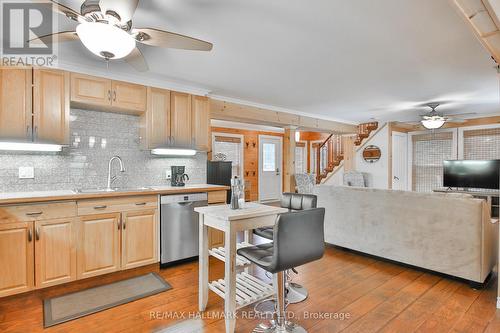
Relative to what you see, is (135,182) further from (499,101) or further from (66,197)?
(499,101)

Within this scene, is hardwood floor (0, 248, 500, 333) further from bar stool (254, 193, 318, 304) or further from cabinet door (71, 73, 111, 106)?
cabinet door (71, 73, 111, 106)

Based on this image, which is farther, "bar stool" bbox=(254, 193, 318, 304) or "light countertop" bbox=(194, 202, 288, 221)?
"bar stool" bbox=(254, 193, 318, 304)

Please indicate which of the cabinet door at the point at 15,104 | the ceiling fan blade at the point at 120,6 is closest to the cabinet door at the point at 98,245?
the cabinet door at the point at 15,104

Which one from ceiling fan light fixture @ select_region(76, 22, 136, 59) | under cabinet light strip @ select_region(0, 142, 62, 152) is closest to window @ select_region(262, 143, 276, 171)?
under cabinet light strip @ select_region(0, 142, 62, 152)

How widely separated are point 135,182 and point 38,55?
5.70 feet

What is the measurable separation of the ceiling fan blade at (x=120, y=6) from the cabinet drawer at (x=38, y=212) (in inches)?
74.4

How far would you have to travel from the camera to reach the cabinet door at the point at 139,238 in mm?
2984

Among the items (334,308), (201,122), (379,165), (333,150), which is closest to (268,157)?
(333,150)

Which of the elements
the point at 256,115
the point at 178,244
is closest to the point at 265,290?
the point at 178,244

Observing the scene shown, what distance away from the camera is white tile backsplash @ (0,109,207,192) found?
288cm

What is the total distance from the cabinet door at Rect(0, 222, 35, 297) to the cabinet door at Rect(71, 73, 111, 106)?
4.60ft

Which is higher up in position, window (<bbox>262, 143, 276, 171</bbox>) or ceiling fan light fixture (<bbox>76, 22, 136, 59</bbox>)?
ceiling fan light fixture (<bbox>76, 22, 136, 59</bbox>)

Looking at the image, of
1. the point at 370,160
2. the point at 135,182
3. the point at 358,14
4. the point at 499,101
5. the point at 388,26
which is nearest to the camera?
the point at 358,14

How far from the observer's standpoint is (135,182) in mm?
3645
